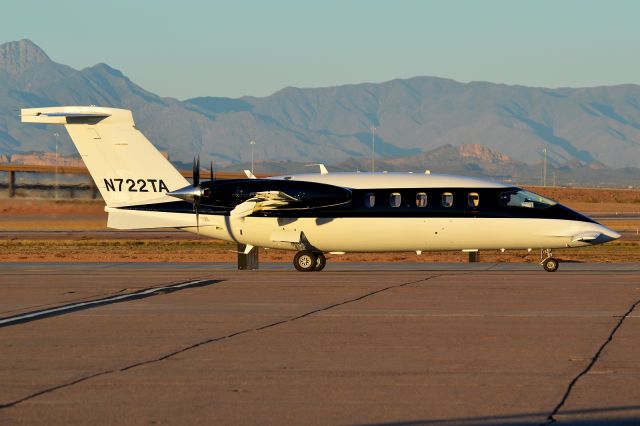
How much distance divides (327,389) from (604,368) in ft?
13.5

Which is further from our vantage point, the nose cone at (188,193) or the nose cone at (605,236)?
the nose cone at (188,193)

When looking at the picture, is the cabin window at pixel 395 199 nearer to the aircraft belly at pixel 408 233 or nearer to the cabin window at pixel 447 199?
the aircraft belly at pixel 408 233

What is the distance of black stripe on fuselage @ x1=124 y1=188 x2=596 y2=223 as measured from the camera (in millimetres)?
35156

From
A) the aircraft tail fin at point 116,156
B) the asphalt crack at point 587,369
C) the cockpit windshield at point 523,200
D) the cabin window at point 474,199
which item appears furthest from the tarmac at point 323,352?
the aircraft tail fin at point 116,156

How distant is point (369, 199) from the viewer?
118 ft

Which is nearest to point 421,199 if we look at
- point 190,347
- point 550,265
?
point 550,265

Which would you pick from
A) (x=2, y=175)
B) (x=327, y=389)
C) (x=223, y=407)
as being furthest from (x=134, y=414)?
(x=2, y=175)

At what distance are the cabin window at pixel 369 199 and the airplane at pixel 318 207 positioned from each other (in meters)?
0.03

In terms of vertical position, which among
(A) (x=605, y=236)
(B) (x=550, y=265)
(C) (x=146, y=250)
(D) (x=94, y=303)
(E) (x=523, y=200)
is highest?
(E) (x=523, y=200)

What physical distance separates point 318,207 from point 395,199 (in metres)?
2.44

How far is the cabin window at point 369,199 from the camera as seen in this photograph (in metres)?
35.9

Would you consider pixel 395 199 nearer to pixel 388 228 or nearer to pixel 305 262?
pixel 388 228

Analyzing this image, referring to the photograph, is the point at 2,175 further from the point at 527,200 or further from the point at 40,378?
the point at 40,378

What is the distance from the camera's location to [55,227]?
260ft
